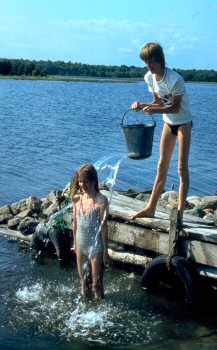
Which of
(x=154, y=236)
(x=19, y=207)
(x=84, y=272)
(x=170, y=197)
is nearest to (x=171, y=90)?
(x=154, y=236)

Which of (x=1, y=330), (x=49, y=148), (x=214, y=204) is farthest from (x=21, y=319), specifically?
(x=49, y=148)

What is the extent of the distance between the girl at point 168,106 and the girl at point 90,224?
128 centimetres

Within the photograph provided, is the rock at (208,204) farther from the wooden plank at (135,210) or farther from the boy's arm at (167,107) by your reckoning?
the boy's arm at (167,107)

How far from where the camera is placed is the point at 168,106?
854 cm

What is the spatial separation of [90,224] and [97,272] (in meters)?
0.66

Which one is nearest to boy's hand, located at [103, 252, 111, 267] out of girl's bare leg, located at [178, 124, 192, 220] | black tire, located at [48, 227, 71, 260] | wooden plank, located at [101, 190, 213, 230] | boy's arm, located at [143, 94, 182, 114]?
girl's bare leg, located at [178, 124, 192, 220]

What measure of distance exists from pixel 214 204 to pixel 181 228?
4.85m

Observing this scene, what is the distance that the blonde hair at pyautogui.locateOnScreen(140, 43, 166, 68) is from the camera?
823 centimetres

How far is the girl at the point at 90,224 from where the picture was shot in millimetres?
8055

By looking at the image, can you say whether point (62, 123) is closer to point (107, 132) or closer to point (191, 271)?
point (107, 132)

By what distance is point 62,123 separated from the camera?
37594 millimetres

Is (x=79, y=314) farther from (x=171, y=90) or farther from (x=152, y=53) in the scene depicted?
(x=152, y=53)

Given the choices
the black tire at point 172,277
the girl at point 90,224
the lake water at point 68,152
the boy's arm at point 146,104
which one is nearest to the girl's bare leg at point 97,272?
the girl at point 90,224

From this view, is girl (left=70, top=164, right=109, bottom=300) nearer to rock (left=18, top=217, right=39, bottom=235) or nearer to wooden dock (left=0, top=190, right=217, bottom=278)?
wooden dock (left=0, top=190, right=217, bottom=278)
